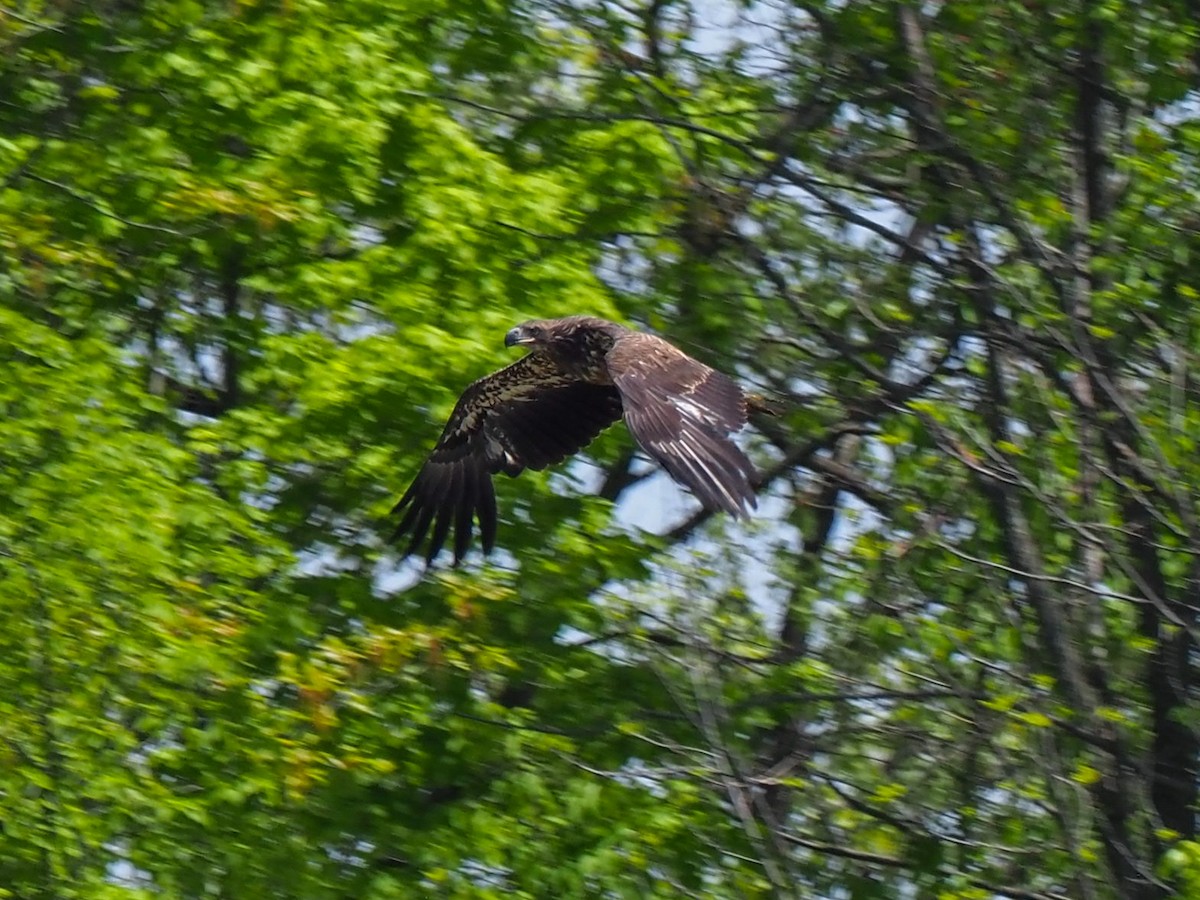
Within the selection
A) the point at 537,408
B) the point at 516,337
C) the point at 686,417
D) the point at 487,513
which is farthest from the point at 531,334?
the point at 686,417

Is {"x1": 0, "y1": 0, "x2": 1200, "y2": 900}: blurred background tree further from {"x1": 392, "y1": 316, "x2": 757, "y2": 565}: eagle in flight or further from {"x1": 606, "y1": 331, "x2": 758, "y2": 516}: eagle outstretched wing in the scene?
{"x1": 606, "y1": 331, "x2": 758, "y2": 516}: eagle outstretched wing

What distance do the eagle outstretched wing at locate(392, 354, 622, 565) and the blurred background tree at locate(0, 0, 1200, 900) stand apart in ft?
0.52

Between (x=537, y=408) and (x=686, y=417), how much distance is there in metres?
2.11

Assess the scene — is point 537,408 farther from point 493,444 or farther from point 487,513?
point 487,513

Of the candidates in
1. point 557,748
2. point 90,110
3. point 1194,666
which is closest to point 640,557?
point 557,748

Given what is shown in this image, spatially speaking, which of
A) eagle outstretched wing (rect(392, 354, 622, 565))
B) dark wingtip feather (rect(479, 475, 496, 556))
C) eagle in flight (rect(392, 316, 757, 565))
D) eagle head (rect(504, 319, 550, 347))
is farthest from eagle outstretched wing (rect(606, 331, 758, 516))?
dark wingtip feather (rect(479, 475, 496, 556))

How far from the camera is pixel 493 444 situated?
386 inches

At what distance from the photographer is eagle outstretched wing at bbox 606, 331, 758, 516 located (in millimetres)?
7340

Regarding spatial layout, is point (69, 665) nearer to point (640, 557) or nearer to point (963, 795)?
point (640, 557)

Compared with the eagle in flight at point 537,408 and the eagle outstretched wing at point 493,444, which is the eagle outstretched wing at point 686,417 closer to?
the eagle in flight at point 537,408

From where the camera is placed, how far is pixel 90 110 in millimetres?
10617

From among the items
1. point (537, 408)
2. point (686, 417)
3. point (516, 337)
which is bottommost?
point (537, 408)

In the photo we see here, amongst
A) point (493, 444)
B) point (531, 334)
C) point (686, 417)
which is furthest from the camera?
point (493, 444)

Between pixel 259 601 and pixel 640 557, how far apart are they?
1.64 meters
